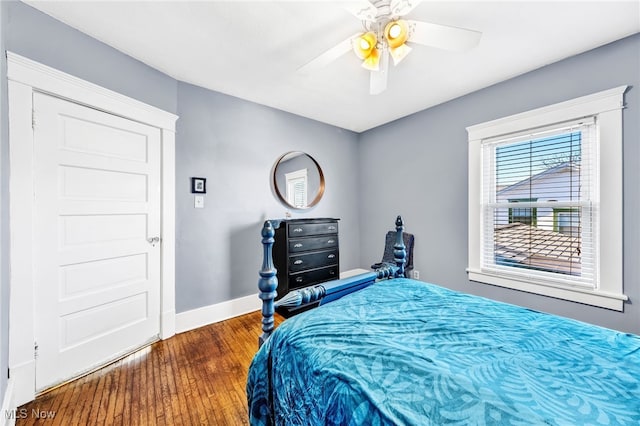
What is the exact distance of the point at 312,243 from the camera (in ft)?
10.1

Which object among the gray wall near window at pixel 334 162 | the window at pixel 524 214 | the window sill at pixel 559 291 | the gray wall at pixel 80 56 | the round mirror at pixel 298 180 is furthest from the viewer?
the round mirror at pixel 298 180

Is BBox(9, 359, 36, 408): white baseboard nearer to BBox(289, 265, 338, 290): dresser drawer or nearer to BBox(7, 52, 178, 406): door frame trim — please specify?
BBox(7, 52, 178, 406): door frame trim

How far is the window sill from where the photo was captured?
1.99 m

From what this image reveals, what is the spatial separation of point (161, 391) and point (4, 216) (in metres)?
1.43

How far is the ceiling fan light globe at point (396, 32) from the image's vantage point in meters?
1.50

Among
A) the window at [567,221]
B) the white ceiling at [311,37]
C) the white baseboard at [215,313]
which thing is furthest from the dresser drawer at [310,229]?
the window at [567,221]

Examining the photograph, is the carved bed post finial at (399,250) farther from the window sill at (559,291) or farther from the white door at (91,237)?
the white door at (91,237)

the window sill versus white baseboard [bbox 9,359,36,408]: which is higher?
the window sill

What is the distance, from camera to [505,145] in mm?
2641

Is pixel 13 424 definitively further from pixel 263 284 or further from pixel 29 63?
pixel 29 63

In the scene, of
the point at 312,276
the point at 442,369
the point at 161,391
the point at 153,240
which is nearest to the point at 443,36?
the point at 442,369

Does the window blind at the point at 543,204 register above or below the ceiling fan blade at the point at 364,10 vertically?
below

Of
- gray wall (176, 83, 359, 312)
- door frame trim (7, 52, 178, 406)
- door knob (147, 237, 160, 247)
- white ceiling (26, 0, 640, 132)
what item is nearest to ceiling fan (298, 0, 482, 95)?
white ceiling (26, 0, 640, 132)

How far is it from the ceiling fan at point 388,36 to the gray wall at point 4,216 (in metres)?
1.77
